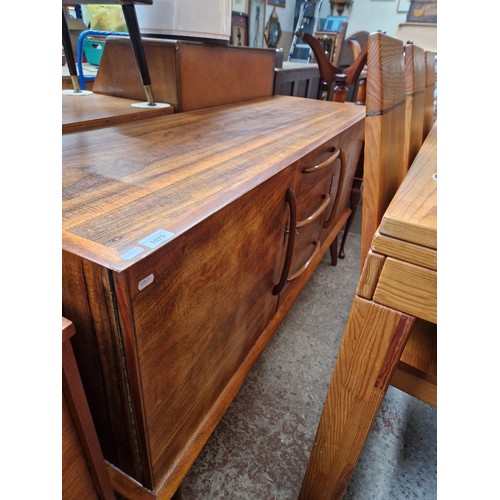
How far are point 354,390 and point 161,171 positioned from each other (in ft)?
1.57

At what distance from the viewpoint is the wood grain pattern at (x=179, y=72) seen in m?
0.92

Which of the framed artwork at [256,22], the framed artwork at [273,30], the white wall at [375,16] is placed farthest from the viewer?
the white wall at [375,16]

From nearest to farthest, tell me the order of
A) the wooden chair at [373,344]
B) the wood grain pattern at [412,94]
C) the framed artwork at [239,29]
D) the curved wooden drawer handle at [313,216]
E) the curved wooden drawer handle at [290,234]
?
Answer: 1. the wooden chair at [373,344]
2. the curved wooden drawer handle at [290,234]
3. the curved wooden drawer handle at [313,216]
4. the wood grain pattern at [412,94]
5. the framed artwork at [239,29]

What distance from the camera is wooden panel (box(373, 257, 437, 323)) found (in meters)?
0.41

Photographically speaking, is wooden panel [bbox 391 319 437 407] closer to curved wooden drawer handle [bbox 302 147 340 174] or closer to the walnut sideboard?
the walnut sideboard

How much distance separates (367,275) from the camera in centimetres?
45

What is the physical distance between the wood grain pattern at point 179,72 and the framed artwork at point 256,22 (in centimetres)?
252

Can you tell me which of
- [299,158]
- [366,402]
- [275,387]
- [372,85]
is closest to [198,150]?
[299,158]

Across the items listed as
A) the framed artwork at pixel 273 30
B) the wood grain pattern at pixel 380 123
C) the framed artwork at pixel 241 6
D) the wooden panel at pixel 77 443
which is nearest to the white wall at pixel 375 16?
the framed artwork at pixel 273 30

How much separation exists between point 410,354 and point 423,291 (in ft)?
0.99

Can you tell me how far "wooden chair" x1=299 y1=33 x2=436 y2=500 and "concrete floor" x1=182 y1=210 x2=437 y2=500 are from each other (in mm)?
143

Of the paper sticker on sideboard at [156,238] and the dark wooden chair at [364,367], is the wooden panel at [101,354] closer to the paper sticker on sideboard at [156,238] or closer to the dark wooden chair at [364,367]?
the paper sticker on sideboard at [156,238]
